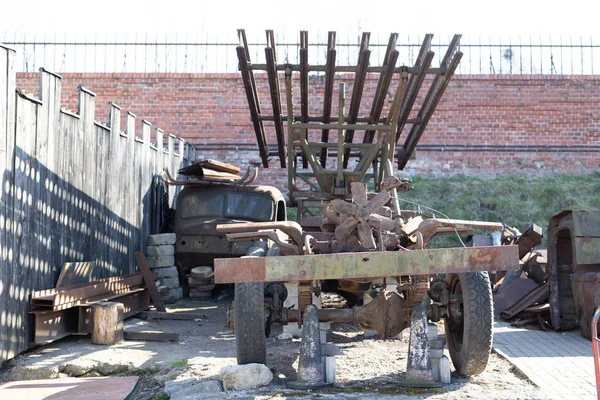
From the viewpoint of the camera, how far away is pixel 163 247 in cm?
1102

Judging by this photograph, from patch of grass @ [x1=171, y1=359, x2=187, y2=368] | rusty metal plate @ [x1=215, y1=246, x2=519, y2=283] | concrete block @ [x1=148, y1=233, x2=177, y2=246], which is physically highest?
concrete block @ [x1=148, y1=233, x2=177, y2=246]

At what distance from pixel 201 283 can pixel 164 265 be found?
68 centimetres

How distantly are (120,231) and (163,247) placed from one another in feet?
4.12

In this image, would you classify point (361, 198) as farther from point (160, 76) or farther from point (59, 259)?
point (160, 76)

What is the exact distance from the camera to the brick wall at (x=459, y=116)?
15953 millimetres

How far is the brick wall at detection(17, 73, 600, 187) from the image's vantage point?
1595cm

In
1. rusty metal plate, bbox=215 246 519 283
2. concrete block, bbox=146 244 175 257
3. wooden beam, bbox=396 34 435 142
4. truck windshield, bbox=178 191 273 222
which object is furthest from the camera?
truck windshield, bbox=178 191 273 222

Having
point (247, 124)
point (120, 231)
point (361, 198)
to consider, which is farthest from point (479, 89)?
point (361, 198)

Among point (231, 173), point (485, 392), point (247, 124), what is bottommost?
point (485, 392)

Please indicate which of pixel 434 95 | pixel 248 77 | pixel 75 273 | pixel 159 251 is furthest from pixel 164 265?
pixel 434 95

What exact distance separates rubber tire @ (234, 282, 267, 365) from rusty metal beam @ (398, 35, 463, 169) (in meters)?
4.35

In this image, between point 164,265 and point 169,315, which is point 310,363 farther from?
point 164,265

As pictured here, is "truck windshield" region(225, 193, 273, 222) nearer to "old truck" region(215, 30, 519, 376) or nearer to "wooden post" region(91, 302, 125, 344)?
"old truck" region(215, 30, 519, 376)

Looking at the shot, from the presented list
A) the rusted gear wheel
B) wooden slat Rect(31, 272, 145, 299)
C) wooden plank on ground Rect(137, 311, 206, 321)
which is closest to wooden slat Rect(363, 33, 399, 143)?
the rusted gear wheel
